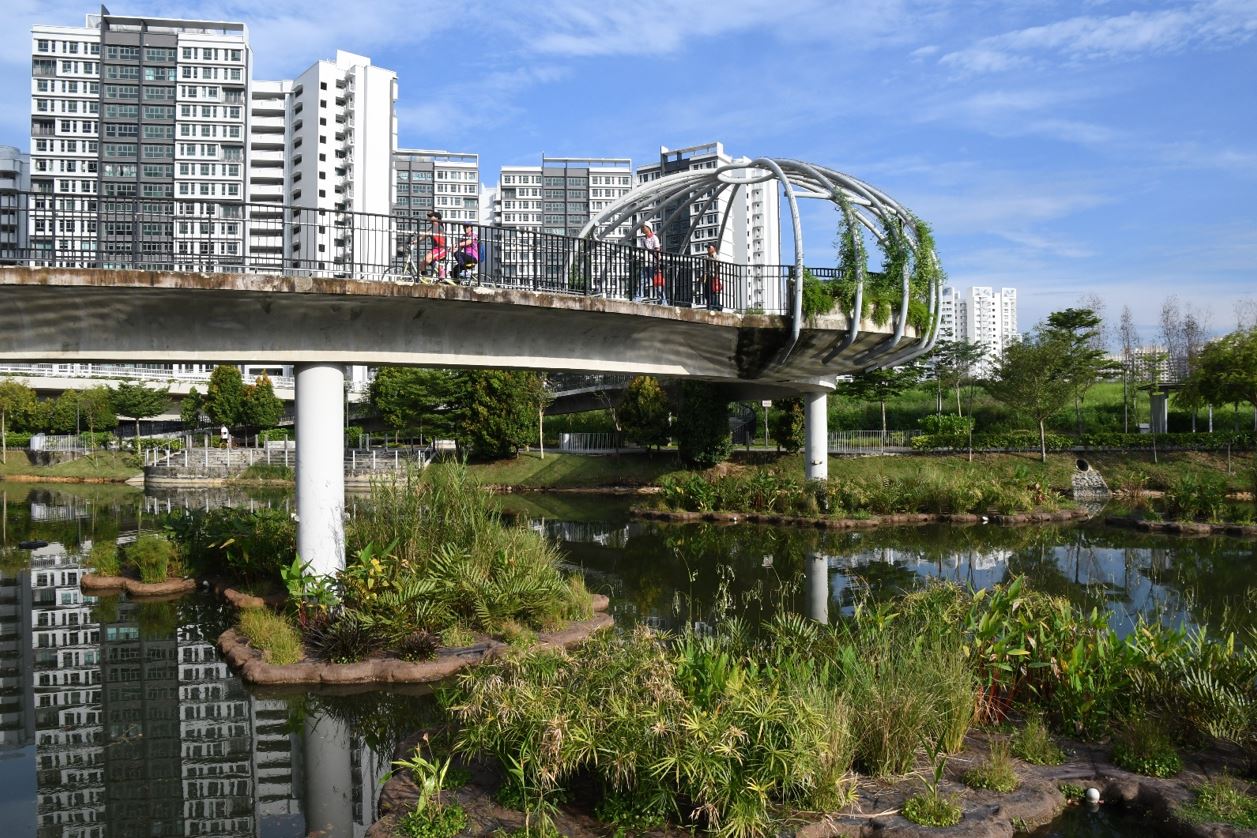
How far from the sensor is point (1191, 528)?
75.4ft

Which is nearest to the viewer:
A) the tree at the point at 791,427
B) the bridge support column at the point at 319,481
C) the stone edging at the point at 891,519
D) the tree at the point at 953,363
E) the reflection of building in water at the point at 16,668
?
the reflection of building in water at the point at 16,668

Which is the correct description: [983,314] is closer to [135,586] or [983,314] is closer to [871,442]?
[871,442]

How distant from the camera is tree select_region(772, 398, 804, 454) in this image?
35.2 metres

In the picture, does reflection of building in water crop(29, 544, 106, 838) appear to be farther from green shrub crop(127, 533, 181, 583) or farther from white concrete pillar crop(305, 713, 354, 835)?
white concrete pillar crop(305, 713, 354, 835)

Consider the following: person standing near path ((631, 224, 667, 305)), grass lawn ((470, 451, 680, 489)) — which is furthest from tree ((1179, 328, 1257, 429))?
person standing near path ((631, 224, 667, 305))

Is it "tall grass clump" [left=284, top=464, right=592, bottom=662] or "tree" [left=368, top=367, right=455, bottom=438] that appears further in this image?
"tree" [left=368, top=367, right=455, bottom=438]

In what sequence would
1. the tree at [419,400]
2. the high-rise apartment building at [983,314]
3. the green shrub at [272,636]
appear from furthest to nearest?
the high-rise apartment building at [983,314] → the tree at [419,400] → the green shrub at [272,636]

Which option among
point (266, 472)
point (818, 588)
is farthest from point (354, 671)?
point (266, 472)

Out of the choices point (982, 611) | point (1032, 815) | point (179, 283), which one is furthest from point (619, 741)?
point (179, 283)

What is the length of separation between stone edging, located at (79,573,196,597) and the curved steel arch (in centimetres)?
1071

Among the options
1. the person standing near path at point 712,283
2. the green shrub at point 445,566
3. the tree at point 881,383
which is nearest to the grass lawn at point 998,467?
the tree at point 881,383

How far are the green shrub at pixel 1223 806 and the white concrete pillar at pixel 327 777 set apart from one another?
20.5ft

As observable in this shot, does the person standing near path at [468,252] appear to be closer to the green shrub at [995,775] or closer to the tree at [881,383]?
A: the green shrub at [995,775]

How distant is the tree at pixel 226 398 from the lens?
5806 centimetres
